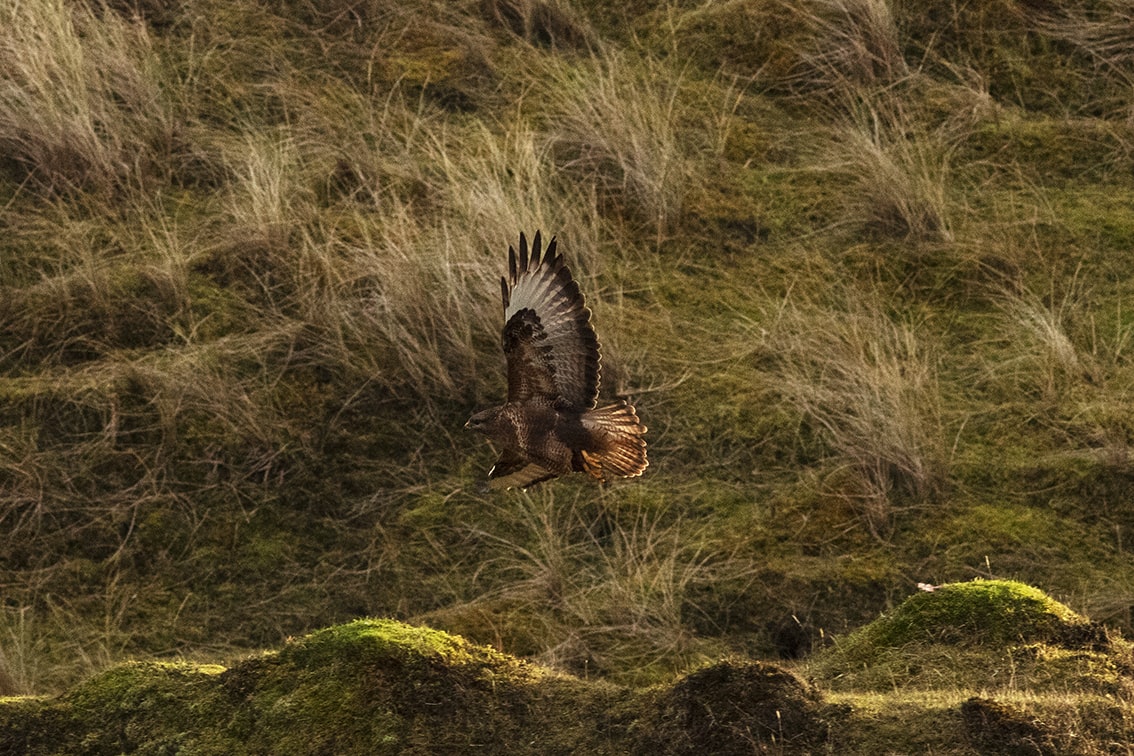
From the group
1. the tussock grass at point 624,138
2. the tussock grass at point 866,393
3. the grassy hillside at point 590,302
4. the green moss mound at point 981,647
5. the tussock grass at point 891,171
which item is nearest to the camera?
the green moss mound at point 981,647

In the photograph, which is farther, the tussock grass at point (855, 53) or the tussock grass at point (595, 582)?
the tussock grass at point (855, 53)

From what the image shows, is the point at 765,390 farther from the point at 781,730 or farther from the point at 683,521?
the point at 781,730

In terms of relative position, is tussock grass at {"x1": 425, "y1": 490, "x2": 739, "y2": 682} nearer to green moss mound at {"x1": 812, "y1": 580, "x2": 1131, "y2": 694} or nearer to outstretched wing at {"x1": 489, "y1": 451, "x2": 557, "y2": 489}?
outstretched wing at {"x1": 489, "y1": 451, "x2": 557, "y2": 489}

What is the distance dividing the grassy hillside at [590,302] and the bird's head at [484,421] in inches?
59.3

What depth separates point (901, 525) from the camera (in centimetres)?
664

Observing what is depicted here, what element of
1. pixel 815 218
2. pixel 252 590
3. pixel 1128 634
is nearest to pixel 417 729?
pixel 252 590

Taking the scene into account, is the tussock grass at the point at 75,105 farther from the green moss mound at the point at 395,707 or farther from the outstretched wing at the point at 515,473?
the green moss mound at the point at 395,707

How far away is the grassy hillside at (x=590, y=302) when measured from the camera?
21.4ft

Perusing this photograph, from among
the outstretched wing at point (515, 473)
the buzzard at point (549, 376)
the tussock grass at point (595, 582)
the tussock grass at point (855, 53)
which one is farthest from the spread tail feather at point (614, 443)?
the tussock grass at point (855, 53)

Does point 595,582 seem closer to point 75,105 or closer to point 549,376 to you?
point 549,376

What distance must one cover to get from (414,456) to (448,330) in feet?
1.91

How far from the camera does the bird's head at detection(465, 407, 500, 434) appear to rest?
477 centimetres

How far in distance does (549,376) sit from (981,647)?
143 cm

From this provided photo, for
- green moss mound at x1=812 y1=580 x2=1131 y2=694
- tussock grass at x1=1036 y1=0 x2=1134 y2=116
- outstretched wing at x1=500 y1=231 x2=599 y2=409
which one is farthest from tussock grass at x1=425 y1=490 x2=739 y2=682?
tussock grass at x1=1036 y1=0 x2=1134 y2=116
